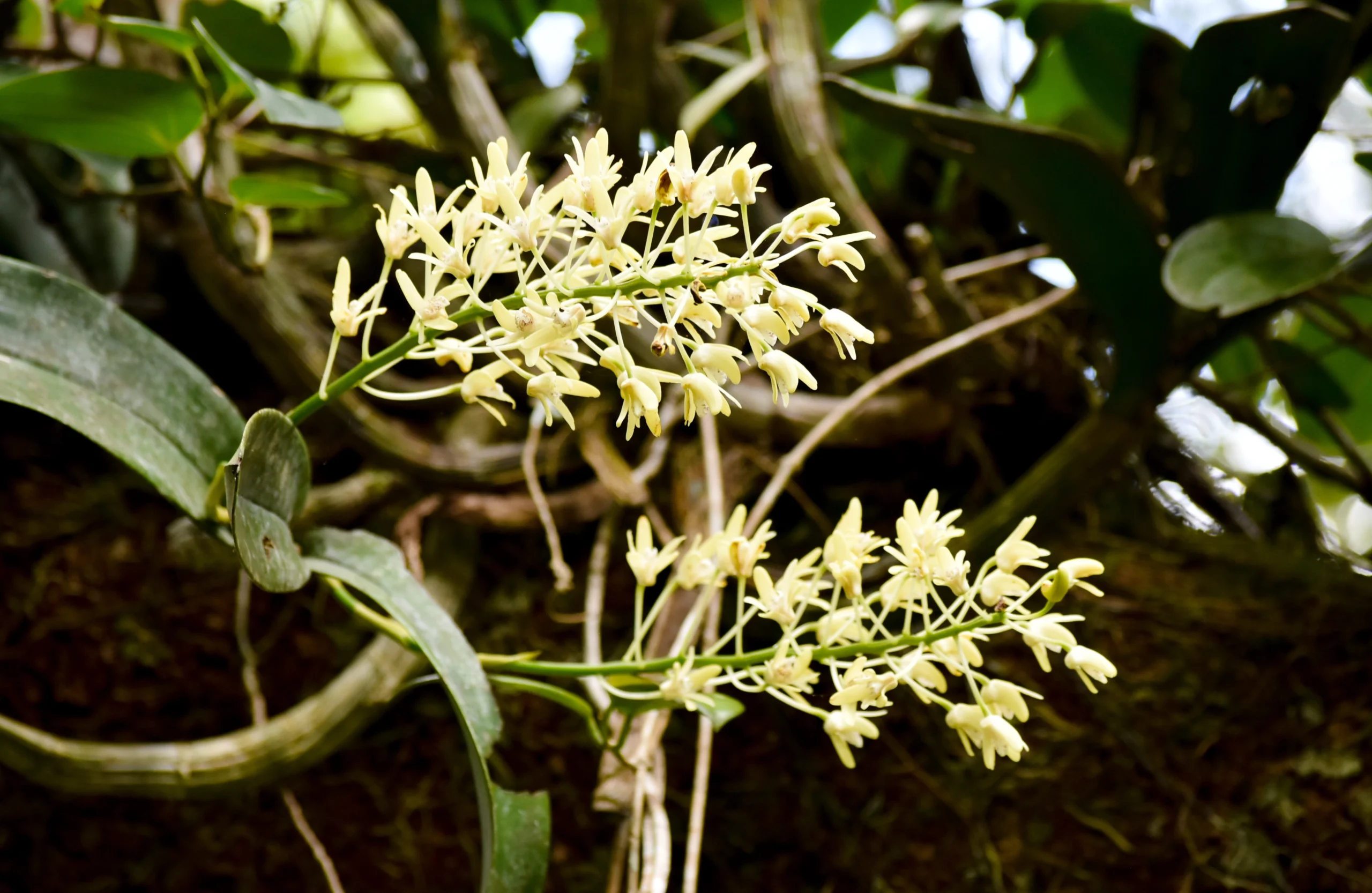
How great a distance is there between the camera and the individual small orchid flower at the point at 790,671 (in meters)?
0.49

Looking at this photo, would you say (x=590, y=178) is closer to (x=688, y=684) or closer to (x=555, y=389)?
(x=555, y=389)

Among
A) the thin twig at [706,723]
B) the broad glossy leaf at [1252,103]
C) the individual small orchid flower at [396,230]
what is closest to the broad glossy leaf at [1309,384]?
the broad glossy leaf at [1252,103]

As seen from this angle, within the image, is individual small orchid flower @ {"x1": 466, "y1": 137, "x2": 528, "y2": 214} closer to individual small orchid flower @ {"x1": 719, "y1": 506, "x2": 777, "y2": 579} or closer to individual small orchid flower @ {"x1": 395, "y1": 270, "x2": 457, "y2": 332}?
individual small orchid flower @ {"x1": 395, "y1": 270, "x2": 457, "y2": 332}

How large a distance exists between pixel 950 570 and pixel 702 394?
0.15 meters

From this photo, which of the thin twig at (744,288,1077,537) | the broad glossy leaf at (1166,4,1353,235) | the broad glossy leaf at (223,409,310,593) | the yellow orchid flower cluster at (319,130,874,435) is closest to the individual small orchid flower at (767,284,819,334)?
the yellow orchid flower cluster at (319,130,874,435)

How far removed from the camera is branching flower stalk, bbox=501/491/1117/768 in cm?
45

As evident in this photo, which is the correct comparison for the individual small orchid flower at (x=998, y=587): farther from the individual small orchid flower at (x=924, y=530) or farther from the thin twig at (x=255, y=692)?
the thin twig at (x=255, y=692)

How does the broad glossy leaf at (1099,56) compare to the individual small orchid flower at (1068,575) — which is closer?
the individual small orchid flower at (1068,575)

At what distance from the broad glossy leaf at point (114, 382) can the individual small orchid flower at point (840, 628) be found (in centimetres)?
35

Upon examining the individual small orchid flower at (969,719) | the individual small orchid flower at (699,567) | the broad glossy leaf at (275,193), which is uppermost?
the broad glossy leaf at (275,193)

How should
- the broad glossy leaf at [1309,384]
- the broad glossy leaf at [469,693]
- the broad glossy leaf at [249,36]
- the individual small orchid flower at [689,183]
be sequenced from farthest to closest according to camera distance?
the broad glossy leaf at [1309,384]
the broad glossy leaf at [249,36]
the broad glossy leaf at [469,693]
the individual small orchid flower at [689,183]

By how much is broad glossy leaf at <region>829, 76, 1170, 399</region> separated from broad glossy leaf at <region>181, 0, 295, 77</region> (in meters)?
0.59

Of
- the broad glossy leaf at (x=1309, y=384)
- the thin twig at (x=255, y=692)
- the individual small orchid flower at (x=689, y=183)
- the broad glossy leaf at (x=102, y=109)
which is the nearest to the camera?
the individual small orchid flower at (x=689, y=183)

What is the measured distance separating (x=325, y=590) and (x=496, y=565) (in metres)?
0.15
